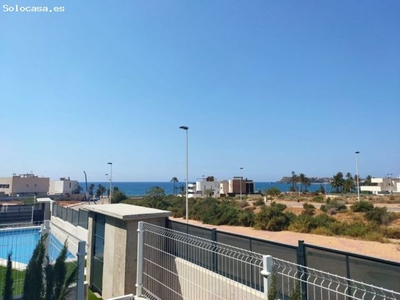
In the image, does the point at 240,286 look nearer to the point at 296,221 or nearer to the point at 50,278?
the point at 50,278

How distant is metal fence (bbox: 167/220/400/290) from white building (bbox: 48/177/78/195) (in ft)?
245

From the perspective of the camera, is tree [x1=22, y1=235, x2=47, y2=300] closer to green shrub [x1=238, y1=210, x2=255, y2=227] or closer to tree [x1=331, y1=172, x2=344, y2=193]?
green shrub [x1=238, y1=210, x2=255, y2=227]

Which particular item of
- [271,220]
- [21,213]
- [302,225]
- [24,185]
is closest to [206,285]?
[302,225]

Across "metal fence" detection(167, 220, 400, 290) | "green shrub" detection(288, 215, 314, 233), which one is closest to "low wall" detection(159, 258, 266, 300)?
"metal fence" detection(167, 220, 400, 290)

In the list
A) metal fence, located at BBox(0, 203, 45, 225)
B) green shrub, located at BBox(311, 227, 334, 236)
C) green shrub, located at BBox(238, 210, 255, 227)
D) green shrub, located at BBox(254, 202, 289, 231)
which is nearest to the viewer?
green shrub, located at BBox(311, 227, 334, 236)

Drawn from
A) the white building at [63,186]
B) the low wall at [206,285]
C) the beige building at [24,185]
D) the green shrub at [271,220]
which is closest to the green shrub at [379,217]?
the green shrub at [271,220]

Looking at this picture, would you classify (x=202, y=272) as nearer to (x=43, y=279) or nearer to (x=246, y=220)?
(x=43, y=279)

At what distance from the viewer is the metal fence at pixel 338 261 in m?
3.37

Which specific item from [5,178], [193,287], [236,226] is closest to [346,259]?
[193,287]

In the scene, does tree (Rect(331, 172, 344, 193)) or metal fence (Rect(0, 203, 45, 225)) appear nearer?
metal fence (Rect(0, 203, 45, 225))

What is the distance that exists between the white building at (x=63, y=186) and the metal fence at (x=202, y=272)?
72095 mm

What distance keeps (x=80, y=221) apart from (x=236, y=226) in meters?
13.2

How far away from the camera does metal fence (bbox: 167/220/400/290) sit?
11.1 feet

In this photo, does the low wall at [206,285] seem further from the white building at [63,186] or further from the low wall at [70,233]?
the white building at [63,186]
